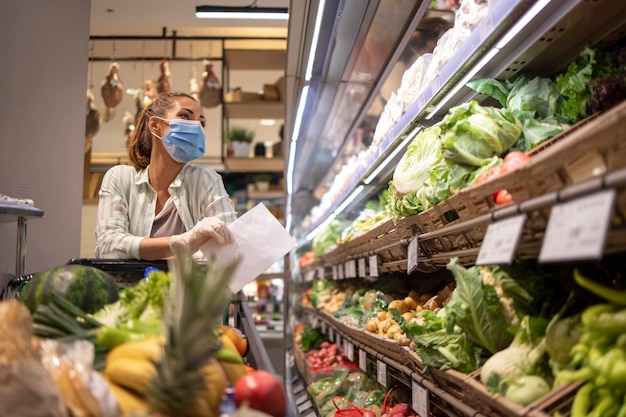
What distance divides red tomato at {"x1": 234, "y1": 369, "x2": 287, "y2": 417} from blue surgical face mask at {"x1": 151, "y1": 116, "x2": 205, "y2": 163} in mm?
1736

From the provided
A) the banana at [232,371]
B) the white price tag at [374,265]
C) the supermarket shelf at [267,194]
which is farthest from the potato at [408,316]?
the supermarket shelf at [267,194]

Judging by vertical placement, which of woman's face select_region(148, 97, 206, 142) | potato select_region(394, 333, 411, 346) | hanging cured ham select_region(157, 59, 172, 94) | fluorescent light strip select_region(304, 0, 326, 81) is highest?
hanging cured ham select_region(157, 59, 172, 94)

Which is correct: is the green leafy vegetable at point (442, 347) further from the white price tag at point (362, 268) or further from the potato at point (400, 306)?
the white price tag at point (362, 268)

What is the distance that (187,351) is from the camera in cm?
106

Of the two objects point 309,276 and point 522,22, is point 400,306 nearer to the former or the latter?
point 522,22

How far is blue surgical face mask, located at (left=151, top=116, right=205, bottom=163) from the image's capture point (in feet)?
9.06

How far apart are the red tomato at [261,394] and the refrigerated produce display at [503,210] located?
0.52 m

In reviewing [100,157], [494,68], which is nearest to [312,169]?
[100,157]

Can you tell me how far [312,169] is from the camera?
6863mm

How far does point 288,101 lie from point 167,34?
11.9ft

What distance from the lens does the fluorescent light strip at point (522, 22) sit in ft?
5.14

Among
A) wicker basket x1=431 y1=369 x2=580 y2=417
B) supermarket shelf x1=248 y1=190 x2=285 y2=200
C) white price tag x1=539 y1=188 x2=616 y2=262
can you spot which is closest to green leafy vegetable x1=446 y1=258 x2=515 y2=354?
wicker basket x1=431 y1=369 x2=580 y2=417

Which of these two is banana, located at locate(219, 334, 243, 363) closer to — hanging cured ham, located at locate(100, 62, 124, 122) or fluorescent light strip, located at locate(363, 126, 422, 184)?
fluorescent light strip, located at locate(363, 126, 422, 184)

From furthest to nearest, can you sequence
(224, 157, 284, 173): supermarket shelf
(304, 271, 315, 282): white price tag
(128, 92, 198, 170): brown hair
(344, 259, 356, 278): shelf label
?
(224, 157, 284, 173): supermarket shelf → (304, 271, 315, 282): white price tag → (344, 259, 356, 278): shelf label → (128, 92, 198, 170): brown hair
